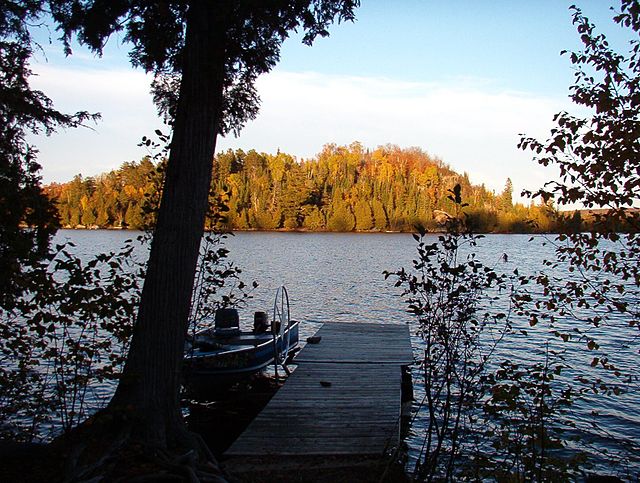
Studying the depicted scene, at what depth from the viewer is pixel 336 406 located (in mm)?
8734

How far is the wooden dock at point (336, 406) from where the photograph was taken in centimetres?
702

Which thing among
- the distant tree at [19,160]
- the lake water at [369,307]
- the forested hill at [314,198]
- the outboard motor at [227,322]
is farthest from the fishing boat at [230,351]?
the forested hill at [314,198]

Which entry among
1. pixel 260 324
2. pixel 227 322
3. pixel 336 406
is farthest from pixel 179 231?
pixel 260 324

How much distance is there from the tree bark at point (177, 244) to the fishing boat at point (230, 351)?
5614 mm

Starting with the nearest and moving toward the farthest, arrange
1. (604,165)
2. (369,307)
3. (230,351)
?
(604,165) → (230,351) → (369,307)

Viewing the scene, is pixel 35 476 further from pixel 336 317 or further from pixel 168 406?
pixel 336 317

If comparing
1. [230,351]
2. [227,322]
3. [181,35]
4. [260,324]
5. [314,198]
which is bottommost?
[230,351]

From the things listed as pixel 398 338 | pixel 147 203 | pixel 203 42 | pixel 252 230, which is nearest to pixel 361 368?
pixel 398 338

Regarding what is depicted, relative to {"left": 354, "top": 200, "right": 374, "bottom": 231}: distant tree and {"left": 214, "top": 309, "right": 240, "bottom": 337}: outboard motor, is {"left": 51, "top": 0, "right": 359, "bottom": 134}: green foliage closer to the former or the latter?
{"left": 214, "top": 309, "right": 240, "bottom": 337}: outboard motor

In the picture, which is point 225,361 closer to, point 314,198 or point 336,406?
point 336,406

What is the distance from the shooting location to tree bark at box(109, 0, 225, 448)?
5.43m

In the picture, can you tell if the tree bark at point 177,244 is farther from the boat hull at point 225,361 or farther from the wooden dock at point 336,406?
the boat hull at point 225,361

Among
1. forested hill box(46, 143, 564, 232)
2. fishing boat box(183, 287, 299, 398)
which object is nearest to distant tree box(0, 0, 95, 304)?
fishing boat box(183, 287, 299, 398)

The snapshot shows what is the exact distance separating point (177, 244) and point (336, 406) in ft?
14.3
